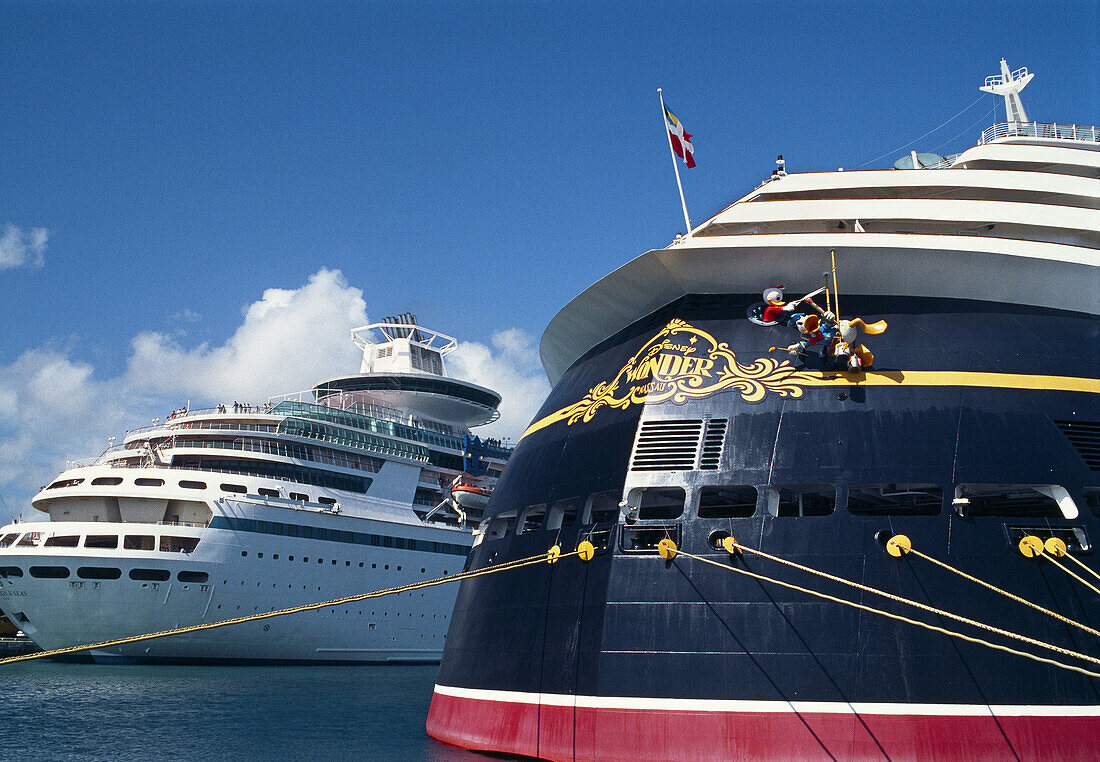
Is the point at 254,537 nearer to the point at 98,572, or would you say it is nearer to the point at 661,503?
the point at 98,572

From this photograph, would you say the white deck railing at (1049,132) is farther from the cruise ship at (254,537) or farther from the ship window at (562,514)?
the cruise ship at (254,537)

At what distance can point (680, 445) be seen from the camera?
40.2 feet

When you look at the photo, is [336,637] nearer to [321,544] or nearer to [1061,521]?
[321,544]

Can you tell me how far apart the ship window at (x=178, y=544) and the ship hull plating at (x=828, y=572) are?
26098 millimetres

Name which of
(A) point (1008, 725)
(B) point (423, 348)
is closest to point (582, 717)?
(A) point (1008, 725)

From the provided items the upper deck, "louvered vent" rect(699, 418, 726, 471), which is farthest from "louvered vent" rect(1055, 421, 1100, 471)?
"louvered vent" rect(699, 418, 726, 471)

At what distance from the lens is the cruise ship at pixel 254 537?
1330 inches

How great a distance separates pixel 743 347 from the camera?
42.3 feet

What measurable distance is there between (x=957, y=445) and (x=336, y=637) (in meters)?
34.0

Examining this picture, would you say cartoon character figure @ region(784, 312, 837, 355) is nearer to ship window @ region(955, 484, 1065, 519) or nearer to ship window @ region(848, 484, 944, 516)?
ship window @ region(848, 484, 944, 516)

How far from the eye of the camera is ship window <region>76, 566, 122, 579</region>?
33500 millimetres

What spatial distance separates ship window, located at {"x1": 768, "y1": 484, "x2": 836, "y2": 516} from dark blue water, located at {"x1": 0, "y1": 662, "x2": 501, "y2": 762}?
6.02 metres

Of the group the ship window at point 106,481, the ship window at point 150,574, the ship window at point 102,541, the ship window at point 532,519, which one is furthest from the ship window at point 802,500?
the ship window at point 106,481

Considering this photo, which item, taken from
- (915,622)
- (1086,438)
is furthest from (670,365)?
(1086,438)
